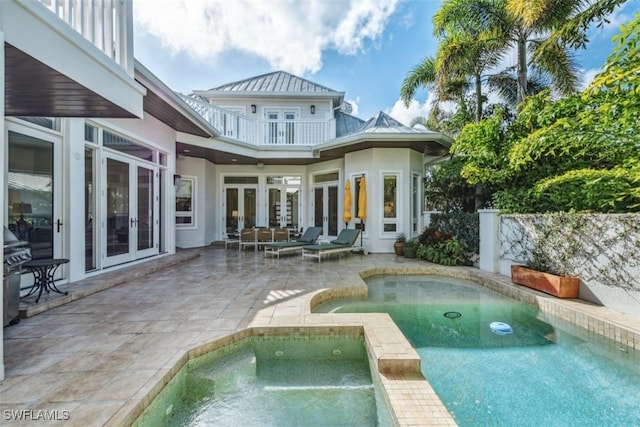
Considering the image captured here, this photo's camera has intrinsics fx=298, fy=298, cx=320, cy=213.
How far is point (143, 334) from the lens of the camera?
3508mm

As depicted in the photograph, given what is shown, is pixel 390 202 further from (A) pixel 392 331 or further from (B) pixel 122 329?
(B) pixel 122 329

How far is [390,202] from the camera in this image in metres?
10.3

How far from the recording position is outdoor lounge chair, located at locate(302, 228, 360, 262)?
28.7ft

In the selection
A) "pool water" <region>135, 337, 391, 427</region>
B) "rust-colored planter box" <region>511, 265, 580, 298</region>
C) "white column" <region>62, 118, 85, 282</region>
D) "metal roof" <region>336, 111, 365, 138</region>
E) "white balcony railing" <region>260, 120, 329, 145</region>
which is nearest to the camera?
"pool water" <region>135, 337, 391, 427</region>

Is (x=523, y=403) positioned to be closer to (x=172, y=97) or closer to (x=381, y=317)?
(x=381, y=317)

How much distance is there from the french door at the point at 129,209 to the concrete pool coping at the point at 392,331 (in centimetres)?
469

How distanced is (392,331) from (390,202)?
23.5ft

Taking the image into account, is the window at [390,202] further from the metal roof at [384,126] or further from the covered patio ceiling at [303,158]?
the metal roof at [384,126]

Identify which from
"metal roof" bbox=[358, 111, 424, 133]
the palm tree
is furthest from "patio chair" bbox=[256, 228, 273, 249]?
the palm tree

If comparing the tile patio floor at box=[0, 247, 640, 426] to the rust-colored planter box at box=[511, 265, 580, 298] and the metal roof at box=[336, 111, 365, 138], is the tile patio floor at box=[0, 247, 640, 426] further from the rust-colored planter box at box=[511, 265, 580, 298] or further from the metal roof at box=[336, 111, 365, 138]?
the metal roof at box=[336, 111, 365, 138]

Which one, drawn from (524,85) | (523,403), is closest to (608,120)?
(524,85)

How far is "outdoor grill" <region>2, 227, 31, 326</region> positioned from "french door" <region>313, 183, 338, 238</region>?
31.3 feet

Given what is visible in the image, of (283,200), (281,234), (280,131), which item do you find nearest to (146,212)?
(281,234)

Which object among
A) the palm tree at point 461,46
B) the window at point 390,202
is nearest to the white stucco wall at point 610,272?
the window at point 390,202
